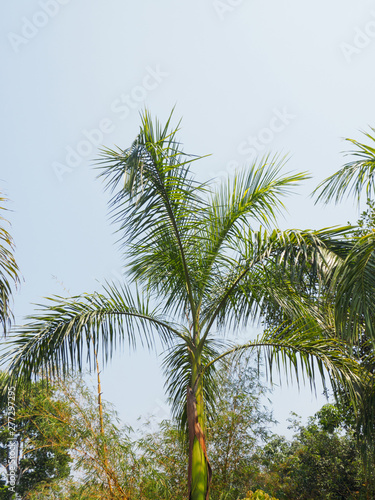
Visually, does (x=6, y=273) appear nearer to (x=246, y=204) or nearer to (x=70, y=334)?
(x=70, y=334)

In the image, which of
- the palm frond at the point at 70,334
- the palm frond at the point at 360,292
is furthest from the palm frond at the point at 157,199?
the palm frond at the point at 360,292

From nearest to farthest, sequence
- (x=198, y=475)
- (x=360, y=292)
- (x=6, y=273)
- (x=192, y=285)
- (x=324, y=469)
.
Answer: (x=360, y=292), (x=6, y=273), (x=198, y=475), (x=192, y=285), (x=324, y=469)

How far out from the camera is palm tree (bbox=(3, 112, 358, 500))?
4.26m

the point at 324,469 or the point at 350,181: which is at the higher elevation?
the point at 350,181

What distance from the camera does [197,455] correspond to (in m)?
4.07

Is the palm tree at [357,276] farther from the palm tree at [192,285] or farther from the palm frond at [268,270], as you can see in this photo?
the palm tree at [192,285]

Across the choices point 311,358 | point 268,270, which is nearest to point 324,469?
point 311,358

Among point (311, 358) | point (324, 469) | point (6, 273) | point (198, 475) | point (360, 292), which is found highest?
point (6, 273)

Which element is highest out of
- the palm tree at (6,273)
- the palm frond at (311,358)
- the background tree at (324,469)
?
the palm tree at (6,273)

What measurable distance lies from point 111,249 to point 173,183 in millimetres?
975

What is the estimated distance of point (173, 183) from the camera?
447 centimetres

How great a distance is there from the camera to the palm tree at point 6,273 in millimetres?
3727

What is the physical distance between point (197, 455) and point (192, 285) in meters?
1.66

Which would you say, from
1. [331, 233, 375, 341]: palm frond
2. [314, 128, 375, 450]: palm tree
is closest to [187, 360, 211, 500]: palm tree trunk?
[314, 128, 375, 450]: palm tree
